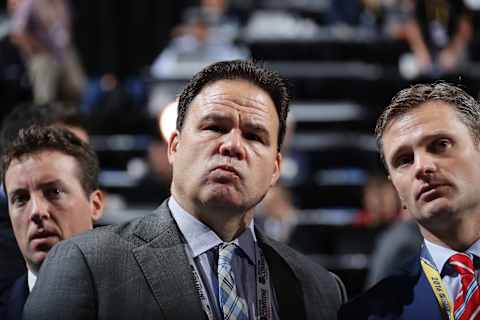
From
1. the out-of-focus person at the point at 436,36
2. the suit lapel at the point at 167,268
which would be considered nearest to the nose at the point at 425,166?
the suit lapel at the point at 167,268

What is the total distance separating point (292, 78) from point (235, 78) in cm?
548

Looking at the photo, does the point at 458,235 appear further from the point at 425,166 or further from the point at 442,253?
the point at 425,166

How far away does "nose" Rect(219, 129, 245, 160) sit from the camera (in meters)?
2.02

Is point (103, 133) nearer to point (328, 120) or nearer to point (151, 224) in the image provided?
point (328, 120)

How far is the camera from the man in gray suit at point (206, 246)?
1896 millimetres

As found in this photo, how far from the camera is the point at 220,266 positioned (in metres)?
2.01

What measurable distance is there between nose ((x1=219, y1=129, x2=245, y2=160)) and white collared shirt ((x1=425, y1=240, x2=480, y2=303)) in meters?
0.51

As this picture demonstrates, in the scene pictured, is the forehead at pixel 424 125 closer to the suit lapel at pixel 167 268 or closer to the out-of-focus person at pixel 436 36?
the suit lapel at pixel 167 268

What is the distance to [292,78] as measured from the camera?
7.59m

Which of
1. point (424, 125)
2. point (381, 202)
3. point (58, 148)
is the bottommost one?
point (381, 202)

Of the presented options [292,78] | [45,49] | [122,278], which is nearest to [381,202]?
[292,78]

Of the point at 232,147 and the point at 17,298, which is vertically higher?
the point at 232,147

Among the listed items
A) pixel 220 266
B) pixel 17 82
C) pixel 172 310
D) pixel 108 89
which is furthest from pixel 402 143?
pixel 108 89

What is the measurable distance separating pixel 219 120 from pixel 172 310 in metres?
0.48
